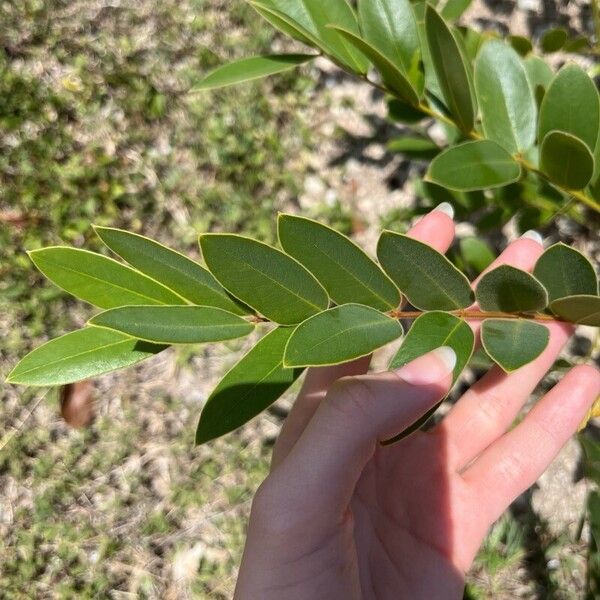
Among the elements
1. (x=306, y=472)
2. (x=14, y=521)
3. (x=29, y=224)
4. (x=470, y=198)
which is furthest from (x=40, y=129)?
(x=306, y=472)

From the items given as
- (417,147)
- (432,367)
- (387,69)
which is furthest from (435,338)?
(417,147)

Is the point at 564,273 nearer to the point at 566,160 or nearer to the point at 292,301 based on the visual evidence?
the point at 566,160

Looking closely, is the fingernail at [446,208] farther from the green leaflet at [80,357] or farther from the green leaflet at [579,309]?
the green leaflet at [80,357]

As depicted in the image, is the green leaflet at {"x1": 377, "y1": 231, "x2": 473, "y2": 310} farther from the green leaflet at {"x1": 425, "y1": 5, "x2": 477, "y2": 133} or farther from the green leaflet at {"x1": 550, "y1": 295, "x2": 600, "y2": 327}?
the green leaflet at {"x1": 425, "y1": 5, "x2": 477, "y2": 133}

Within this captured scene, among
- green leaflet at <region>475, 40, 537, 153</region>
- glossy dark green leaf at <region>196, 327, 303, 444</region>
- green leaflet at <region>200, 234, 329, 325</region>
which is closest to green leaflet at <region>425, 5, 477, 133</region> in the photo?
green leaflet at <region>475, 40, 537, 153</region>

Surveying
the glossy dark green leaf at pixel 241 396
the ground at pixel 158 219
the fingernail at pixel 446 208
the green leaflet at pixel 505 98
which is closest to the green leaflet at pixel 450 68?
the green leaflet at pixel 505 98
